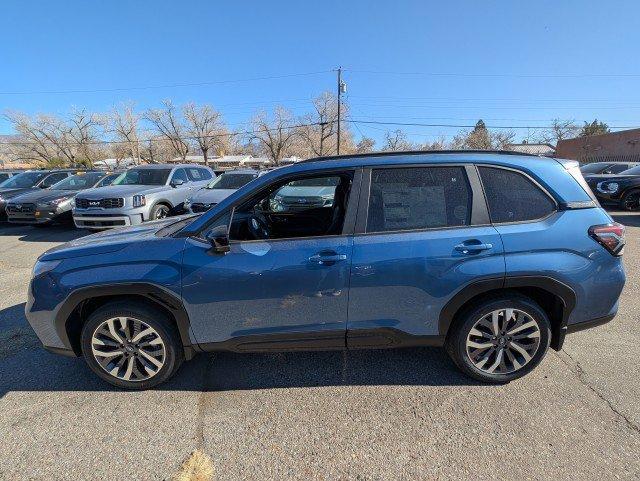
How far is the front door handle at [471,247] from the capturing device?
2416 mm

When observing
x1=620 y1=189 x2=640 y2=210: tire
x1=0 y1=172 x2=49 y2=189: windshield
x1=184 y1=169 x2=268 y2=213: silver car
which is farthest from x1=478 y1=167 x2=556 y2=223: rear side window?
x1=0 y1=172 x2=49 y2=189: windshield

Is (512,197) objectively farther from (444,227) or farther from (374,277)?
(374,277)

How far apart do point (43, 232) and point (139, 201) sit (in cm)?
370

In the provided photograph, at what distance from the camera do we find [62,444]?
2.20m

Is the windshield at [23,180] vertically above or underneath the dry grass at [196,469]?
above

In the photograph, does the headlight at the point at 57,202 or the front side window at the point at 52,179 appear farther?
the front side window at the point at 52,179

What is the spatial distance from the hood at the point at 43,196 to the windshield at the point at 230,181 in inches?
162

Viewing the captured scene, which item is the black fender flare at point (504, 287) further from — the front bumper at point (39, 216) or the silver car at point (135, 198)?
the front bumper at point (39, 216)

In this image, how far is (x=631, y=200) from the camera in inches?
422

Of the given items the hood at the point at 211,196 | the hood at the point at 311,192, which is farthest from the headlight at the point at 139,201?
the hood at the point at 311,192

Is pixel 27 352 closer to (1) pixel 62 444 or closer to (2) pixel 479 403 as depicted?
(1) pixel 62 444

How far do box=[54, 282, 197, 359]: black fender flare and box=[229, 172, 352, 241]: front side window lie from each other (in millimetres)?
678

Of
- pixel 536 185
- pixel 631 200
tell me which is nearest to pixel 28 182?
pixel 536 185

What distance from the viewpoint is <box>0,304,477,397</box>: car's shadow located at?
Result: 274cm
